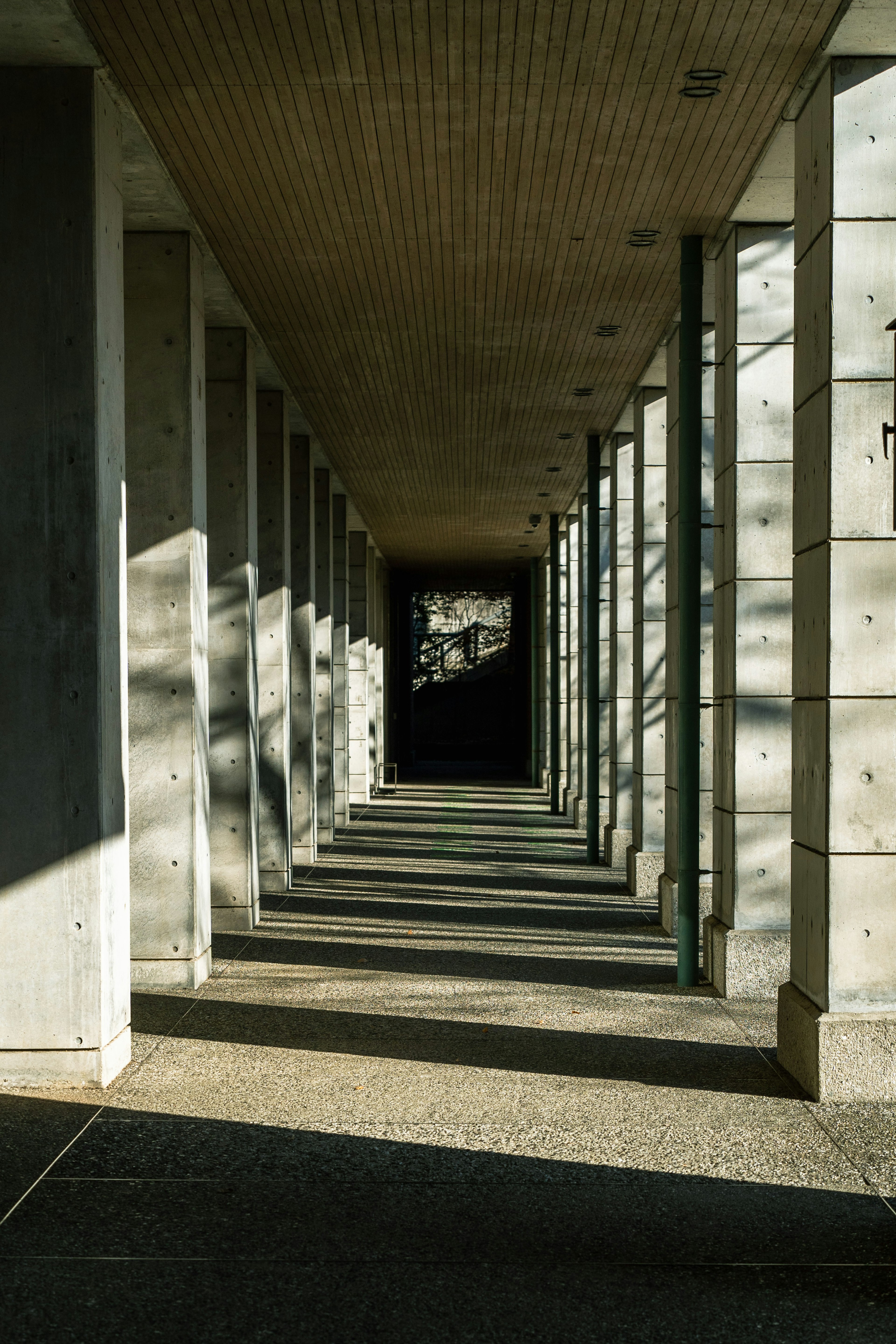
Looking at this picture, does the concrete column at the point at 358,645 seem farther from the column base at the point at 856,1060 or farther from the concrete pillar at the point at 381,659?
the column base at the point at 856,1060

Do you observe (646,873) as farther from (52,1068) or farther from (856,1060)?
(52,1068)

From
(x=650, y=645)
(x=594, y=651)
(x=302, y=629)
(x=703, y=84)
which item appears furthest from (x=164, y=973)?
(x=594, y=651)

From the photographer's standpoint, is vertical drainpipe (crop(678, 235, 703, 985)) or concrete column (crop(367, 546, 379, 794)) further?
concrete column (crop(367, 546, 379, 794))

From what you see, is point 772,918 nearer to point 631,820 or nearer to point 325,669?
point 631,820

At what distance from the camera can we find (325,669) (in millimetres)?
18359

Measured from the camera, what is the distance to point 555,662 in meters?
23.8

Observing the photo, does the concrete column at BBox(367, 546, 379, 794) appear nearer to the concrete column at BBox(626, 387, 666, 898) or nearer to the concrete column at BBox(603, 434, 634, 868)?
the concrete column at BBox(603, 434, 634, 868)

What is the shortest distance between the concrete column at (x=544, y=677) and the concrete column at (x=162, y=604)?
1905cm

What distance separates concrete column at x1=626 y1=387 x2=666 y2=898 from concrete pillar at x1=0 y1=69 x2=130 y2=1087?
23.9ft

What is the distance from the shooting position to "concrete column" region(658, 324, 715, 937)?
35.3 ft

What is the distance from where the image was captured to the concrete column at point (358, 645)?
82.5ft

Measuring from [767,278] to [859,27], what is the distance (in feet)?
8.90

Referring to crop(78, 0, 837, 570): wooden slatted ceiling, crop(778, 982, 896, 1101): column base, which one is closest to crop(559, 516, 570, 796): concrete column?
crop(78, 0, 837, 570): wooden slatted ceiling

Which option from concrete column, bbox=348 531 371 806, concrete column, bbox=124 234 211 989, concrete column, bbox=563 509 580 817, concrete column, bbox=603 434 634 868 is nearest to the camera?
concrete column, bbox=124 234 211 989
